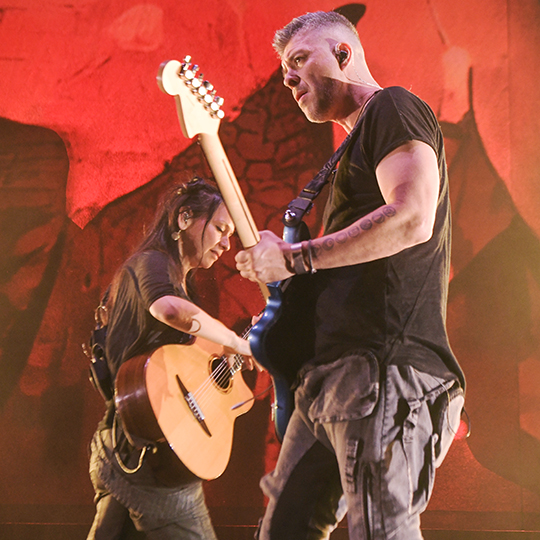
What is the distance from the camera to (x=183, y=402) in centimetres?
217

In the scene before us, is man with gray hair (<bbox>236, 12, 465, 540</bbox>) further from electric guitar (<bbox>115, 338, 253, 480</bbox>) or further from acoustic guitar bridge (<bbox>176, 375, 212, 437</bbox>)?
acoustic guitar bridge (<bbox>176, 375, 212, 437</bbox>)

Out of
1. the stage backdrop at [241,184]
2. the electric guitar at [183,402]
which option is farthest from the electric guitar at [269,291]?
the stage backdrop at [241,184]

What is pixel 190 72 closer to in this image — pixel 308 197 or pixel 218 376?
pixel 308 197

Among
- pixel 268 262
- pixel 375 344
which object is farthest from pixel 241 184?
pixel 375 344

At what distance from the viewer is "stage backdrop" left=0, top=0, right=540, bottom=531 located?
107 inches

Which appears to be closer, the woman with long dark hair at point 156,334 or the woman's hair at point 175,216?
the woman with long dark hair at point 156,334

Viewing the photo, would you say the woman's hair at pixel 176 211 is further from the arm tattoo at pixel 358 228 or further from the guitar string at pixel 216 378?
the arm tattoo at pixel 358 228

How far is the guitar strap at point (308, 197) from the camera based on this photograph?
52.0 inches

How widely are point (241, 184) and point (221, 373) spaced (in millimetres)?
1183

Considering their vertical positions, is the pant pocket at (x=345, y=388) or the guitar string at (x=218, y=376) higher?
the pant pocket at (x=345, y=388)

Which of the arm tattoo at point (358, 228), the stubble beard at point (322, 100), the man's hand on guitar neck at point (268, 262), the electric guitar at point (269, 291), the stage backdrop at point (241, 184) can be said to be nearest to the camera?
the arm tattoo at point (358, 228)

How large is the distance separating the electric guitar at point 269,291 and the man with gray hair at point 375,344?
0.05 m

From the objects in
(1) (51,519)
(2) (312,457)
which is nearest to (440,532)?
(2) (312,457)

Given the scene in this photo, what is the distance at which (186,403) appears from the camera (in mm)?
2182
